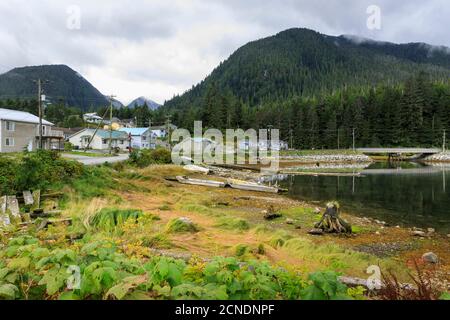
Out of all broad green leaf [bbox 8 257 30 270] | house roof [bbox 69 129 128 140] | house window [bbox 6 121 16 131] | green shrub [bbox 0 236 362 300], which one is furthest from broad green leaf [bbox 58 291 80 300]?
house roof [bbox 69 129 128 140]

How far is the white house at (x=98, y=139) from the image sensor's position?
68.5 metres

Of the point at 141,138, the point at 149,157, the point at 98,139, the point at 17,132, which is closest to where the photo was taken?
the point at 149,157

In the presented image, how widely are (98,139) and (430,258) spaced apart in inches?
2713

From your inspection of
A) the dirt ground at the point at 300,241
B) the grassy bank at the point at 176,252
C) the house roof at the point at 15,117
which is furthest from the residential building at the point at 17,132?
the dirt ground at the point at 300,241

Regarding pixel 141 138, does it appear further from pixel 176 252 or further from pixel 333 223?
pixel 176 252

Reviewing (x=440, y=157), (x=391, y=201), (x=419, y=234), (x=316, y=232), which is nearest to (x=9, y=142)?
(x=316, y=232)

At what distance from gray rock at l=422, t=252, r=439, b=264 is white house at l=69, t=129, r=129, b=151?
65.2m

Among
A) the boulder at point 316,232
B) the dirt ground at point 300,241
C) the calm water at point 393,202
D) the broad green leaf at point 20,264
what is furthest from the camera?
the calm water at point 393,202

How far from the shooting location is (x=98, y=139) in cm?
6875

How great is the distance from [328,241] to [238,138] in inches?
3089

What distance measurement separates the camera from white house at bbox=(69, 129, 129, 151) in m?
68.5

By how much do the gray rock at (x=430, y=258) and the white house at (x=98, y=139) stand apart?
6518 cm

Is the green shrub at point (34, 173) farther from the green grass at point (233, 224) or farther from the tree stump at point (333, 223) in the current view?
the tree stump at point (333, 223)
